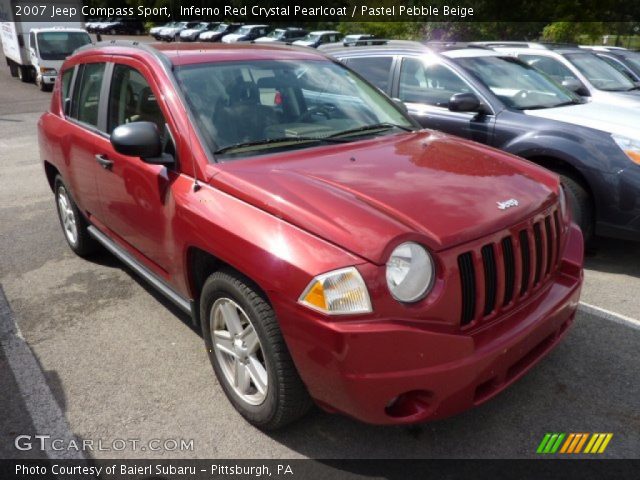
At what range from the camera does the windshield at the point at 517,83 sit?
5605 mm

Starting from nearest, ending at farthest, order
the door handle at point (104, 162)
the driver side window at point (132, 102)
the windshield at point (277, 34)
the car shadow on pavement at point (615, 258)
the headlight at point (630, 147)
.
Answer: the driver side window at point (132, 102) < the door handle at point (104, 162) < the headlight at point (630, 147) < the car shadow on pavement at point (615, 258) < the windshield at point (277, 34)

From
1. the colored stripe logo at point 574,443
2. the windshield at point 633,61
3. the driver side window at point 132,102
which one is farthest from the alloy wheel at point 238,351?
the windshield at point 633,61

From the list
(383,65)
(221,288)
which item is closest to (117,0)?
(383,65)

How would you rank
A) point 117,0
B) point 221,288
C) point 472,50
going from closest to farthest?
point 221,288, point 472,50, point 117,0

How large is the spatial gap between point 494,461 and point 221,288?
152 centimetres

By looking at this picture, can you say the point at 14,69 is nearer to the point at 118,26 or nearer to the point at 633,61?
the point at 633,61

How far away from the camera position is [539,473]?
→ 2510mm

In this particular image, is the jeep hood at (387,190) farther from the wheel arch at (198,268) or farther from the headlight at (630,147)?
the headlight at (630,147)

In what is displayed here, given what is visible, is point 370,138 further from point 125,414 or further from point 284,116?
point 125,414

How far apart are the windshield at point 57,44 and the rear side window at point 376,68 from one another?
14.2 metres

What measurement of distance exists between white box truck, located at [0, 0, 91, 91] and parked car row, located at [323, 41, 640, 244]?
13.9 metres

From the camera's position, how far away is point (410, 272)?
2.24 metres

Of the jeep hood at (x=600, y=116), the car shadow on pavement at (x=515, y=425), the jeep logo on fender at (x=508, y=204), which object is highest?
the jeep hood at (x=600, y=116)

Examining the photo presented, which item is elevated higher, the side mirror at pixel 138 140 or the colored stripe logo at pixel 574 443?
the side mirror at pixel 138 140
